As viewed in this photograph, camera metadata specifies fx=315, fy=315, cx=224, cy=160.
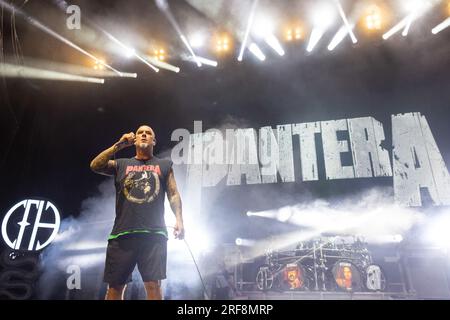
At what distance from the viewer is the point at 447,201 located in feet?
18.6

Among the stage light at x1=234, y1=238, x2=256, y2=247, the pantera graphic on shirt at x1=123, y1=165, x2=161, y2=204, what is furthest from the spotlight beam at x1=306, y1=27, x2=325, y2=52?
the pantera graphic on shirt at x1=123, y1=165, x2=161, y2=204

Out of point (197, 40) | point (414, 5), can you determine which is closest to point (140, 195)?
point (197, 40)

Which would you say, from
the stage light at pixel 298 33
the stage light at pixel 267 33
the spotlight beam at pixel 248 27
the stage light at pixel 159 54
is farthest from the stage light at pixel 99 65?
the stage light at pixel 298 33

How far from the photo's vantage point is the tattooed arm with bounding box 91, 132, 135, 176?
2.73 m

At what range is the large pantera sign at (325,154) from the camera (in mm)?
6004

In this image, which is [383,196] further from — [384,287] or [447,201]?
[384,287]

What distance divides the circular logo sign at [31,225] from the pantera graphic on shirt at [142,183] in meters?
4.40

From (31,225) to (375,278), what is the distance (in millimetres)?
6465

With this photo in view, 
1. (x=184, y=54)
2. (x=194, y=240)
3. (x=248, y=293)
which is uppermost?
(x=184, y=54)

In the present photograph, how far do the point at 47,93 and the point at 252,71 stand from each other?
4.78m

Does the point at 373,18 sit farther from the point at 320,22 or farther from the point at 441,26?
the point at 441,26

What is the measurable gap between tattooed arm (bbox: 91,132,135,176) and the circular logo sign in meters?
4.21

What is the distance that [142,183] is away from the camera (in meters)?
2.67

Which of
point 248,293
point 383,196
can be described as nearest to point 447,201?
point 383,196
